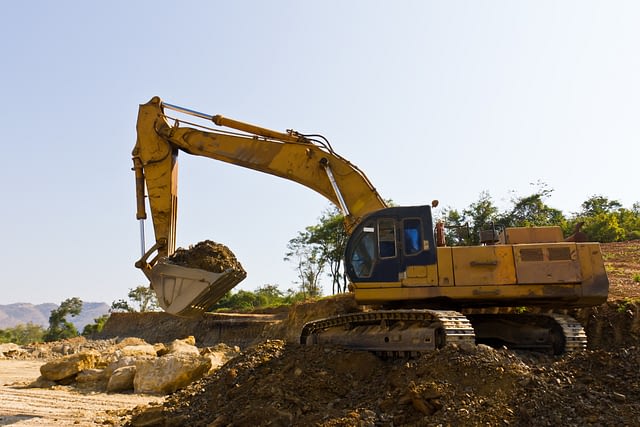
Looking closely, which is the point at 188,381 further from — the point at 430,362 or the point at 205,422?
the point at 430,362

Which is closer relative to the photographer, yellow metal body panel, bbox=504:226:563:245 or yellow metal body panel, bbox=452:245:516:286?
yellow metal body panel, bbox=452:245:516:286

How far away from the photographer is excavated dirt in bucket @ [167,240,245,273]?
9.37 metres

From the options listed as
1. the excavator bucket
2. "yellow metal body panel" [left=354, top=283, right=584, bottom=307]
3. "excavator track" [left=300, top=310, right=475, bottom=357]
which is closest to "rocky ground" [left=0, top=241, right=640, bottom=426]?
"excavator track" [left=300, top=310, right=475, bottom=357]

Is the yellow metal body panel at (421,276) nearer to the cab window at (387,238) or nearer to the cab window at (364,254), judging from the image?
the cab window at (387,238)

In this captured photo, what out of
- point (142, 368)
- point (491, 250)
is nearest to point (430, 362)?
point (491, 250)

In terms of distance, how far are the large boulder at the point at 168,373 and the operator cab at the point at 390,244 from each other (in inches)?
162

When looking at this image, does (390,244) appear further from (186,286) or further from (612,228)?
(612,228)

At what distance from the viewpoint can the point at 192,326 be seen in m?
30.1

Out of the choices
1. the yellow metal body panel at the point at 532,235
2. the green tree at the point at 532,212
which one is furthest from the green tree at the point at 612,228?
the yellow metal body panel at the point at 532,235

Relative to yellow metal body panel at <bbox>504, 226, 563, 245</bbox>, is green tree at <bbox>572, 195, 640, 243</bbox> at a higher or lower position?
higher

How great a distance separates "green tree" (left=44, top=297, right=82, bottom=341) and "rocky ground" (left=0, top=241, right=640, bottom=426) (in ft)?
171

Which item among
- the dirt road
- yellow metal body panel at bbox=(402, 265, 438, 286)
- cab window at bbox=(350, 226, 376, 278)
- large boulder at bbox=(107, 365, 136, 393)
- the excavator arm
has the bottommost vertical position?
the dirt road

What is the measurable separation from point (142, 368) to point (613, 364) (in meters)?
8.30

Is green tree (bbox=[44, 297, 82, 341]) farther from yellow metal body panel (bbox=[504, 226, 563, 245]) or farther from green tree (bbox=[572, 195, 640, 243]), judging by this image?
yellow metal body panel (bbox=[504, 226, 563, 245])
